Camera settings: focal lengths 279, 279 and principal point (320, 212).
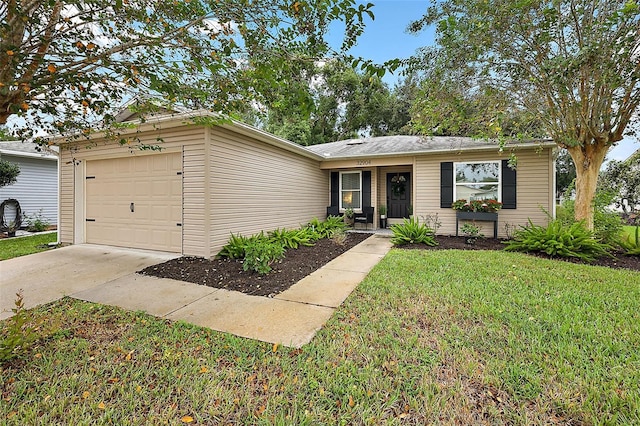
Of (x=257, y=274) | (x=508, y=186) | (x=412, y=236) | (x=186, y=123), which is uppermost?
(x=186, y=123)

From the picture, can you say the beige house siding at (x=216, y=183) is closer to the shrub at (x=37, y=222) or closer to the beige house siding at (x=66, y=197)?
the beige house siding at (x=66, y=197)

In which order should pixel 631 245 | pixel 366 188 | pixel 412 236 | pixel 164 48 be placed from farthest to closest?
pixel 366 188
pixel 412 236
pixel 631 245
pixel 164 48

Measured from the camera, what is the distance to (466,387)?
6.51 feet

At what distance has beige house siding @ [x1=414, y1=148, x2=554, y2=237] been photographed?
7656 mm

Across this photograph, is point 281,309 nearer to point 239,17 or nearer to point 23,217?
point 239,17

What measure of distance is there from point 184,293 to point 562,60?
7111 millimetres

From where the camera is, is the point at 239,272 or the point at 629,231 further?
the point at 629,231

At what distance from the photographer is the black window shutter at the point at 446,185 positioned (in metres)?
8.61

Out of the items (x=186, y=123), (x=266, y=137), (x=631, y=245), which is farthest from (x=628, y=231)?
(x=186, y=123)

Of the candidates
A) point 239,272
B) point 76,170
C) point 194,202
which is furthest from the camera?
point 76,170

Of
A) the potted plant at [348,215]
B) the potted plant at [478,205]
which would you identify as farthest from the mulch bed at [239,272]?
the potted plant at [478,205]

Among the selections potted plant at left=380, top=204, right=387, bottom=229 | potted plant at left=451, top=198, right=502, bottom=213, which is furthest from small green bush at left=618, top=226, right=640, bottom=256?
potted plant at left=380, top=204, right=387, bottom=229

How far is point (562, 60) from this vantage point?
15.5 ft

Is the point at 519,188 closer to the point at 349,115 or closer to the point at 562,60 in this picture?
the point at 562,60
